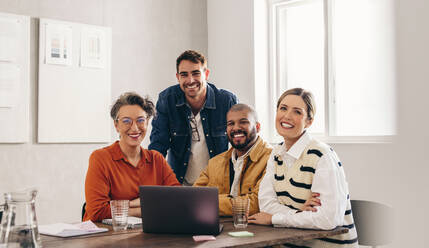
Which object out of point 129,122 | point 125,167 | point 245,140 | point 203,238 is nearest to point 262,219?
point 203,238

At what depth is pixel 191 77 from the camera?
108 inches

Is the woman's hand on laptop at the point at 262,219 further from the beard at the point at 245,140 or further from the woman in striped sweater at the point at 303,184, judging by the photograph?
the beard at the point at 245,140

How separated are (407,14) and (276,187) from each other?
5.81 ft

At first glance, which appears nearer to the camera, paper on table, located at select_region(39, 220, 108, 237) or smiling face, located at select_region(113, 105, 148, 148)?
paper on table, located at select_region(39, 220, 108, 237)

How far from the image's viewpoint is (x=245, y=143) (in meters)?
2.30

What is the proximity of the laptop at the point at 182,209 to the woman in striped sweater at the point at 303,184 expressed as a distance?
31 cm

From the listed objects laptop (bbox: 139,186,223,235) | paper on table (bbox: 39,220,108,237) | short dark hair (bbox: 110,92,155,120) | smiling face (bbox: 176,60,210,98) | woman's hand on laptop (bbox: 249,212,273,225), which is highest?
smiling face (bbox: 176,60,210,98)

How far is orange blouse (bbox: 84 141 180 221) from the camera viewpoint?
6.88ft

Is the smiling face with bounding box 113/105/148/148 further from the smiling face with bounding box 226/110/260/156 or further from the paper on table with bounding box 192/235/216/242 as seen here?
the paper on table with bounding box 192/235/216/242

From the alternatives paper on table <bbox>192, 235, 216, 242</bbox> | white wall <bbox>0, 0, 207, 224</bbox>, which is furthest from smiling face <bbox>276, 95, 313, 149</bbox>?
white wall <bbox>0, 0, 207, 224</bbox>

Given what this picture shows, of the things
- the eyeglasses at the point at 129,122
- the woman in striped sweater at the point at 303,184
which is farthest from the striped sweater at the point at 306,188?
the eyeglasses at the point at 129,122

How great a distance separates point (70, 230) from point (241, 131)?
944mm

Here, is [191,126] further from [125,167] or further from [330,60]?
[330,60]

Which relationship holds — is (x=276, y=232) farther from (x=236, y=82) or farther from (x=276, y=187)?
(x=236, y=82)
